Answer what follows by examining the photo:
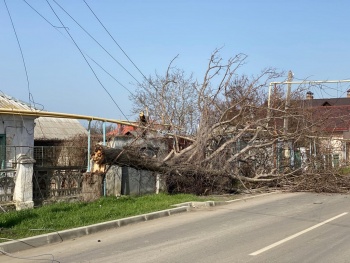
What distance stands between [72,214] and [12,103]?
635cm

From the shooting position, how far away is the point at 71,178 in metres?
14.5

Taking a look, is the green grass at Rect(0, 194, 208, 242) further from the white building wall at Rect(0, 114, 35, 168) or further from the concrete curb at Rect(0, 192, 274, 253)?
the white building wall at Rect(0, 114, 35, 168)

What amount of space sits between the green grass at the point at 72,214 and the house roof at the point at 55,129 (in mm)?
9078

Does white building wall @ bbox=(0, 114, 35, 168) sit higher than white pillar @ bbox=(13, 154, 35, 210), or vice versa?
white building wall @ bbox=(0, 114, 35, 168)

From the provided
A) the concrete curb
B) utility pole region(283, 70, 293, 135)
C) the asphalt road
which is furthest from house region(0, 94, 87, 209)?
utility pole region(283, 70, 293, 135)

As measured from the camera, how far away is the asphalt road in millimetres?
7293

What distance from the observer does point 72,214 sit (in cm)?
1115

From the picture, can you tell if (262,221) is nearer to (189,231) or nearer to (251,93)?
(189,231)

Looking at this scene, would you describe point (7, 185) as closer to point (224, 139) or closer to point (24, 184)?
point (24, 184)

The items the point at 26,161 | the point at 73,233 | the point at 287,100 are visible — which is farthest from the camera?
the point at 287,100

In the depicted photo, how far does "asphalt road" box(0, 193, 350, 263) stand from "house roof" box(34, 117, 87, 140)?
11.5m

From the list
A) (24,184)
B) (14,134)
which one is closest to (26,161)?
(24,184)

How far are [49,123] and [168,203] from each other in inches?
497

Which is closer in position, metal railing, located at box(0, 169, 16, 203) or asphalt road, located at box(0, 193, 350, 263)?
asphalt road, located at box(0, 193, 350, 263)
